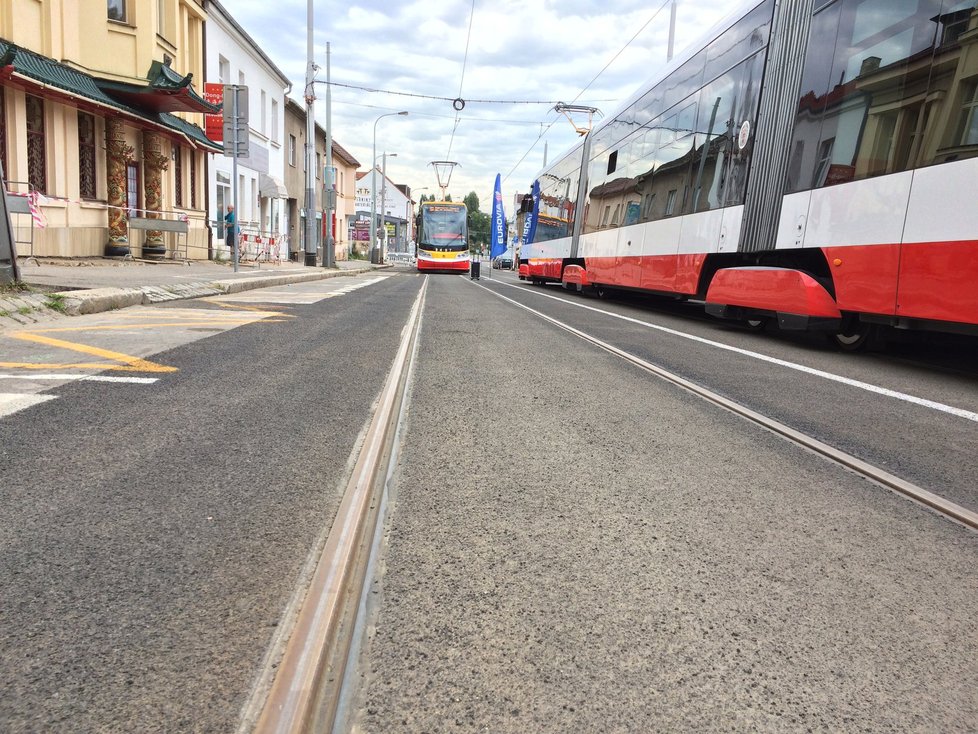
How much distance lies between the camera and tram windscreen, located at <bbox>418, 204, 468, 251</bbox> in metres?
34.8

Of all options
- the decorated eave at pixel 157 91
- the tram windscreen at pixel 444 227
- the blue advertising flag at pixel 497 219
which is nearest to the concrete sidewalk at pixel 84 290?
the decorated eave at pixel 157 91

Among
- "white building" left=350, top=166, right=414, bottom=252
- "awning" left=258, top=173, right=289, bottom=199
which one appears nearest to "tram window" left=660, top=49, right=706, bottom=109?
"awning" left=258, top=173, right=289, bottom=199

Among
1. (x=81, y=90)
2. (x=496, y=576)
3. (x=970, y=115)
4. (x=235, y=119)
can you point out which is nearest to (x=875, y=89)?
(x=970, y=115)

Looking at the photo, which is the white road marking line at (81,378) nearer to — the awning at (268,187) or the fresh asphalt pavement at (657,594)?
the fresh asphalt pavement at (657,594)

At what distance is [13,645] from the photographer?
5.23 feet

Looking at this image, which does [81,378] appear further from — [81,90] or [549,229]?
[549,229]

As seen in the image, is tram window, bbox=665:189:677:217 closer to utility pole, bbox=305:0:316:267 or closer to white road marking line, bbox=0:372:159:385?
white road marking line, bbox=0:372:159:385

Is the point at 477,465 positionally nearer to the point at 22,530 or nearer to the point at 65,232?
the point at 22,530

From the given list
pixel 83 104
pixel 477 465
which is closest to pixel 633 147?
pixel 477 465

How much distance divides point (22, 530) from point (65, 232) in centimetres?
A: 1573

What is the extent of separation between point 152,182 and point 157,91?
8.55 feet

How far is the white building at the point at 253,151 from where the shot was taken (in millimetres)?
24734

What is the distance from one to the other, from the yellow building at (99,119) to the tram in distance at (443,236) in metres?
13.9

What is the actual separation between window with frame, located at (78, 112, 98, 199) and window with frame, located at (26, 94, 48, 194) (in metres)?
1.16
